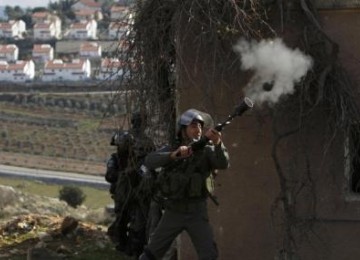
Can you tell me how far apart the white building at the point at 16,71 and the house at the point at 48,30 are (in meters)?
23.3

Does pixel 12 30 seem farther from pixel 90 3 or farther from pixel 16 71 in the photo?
pixel 16 71

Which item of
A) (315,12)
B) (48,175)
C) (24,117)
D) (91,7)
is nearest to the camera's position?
(315,12)

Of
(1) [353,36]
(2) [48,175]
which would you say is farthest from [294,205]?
(2) [48,175]

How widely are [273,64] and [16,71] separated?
67812 mm

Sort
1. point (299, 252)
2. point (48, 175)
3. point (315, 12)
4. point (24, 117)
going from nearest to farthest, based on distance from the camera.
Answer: point (315, 12) → point (299, 252) → point (48, 175) → point (24, 117)

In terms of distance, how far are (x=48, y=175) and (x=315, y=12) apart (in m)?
44.0

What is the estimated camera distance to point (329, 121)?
6.15m

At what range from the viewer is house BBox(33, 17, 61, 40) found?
323 feet

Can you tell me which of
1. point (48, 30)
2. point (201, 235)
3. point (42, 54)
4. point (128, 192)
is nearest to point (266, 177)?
point (201, 235)

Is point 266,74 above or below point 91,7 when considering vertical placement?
below

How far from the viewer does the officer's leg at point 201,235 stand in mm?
5457

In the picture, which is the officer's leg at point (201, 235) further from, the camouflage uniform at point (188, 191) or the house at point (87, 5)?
the house at point (87, 5)

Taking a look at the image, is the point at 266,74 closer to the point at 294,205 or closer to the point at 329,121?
the point at 329,121

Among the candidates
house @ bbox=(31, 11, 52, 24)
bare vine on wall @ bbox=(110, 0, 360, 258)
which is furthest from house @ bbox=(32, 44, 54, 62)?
bare vine on wall @ bbox=(110, 0, 360, 258)
